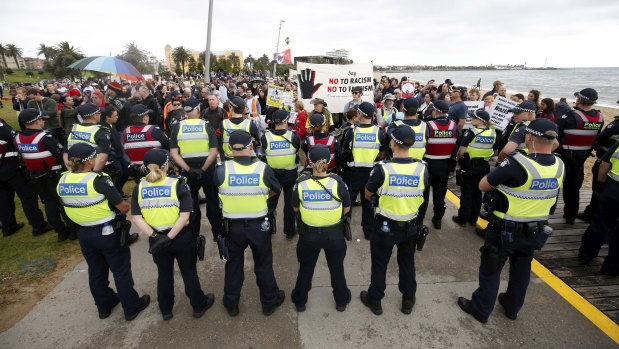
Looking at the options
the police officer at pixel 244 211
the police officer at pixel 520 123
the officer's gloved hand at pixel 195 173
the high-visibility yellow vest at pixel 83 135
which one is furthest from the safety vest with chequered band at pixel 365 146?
Result: the high-visibility yellow vest at pixel 83 135

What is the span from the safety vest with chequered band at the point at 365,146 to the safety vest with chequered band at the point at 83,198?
3.47m

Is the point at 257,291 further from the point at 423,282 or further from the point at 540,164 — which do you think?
the point at 540,164

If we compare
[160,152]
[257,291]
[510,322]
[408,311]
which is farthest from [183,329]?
[510,322]

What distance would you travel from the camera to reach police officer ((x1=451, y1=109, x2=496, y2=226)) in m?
4.98

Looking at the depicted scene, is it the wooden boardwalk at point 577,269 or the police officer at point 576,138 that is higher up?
the police officer at point 576,138

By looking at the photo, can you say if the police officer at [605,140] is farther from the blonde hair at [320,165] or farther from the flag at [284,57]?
the flag at [284,57]

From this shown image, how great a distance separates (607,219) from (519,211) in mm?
2158

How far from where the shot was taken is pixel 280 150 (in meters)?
4.72

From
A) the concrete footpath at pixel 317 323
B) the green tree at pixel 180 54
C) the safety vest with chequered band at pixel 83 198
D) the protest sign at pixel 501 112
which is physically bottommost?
the concrete footpath at pixel 317 323

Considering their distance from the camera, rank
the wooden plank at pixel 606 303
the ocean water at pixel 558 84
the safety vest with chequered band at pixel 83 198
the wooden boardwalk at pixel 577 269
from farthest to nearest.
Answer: the ocean water at pixel 558 84 → the wooden boardwalk at pixel 577 269 → the wooden plank at pixel 606 303 → the safety vest with chequered band at pixel 83 198

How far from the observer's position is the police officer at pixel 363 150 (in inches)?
184

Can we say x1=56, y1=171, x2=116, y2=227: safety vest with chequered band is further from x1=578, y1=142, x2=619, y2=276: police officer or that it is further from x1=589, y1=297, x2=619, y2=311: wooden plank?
x1=578, y1=142, x2=619, y2=276: police officer

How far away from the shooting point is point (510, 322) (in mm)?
3471

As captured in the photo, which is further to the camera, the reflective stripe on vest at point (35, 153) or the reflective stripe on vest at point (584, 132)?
the reflective stripe on vest at point (584, 132)
